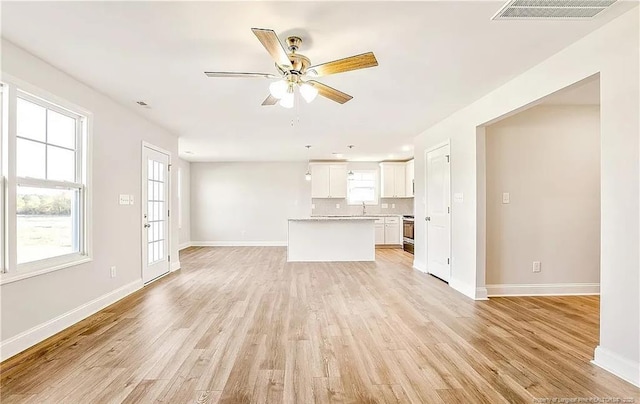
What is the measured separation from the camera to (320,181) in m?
9.05

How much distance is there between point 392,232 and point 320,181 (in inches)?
98.1

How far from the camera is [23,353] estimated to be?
2.55 m

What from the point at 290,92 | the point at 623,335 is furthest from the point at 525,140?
the point at 290,92

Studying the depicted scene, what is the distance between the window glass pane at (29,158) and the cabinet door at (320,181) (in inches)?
258

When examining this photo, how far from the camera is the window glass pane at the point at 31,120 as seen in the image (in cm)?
271

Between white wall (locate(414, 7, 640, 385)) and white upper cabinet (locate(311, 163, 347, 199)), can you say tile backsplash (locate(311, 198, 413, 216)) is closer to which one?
white upper cabinet (locate(311, 163, 347, 199))

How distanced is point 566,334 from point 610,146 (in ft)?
5.73

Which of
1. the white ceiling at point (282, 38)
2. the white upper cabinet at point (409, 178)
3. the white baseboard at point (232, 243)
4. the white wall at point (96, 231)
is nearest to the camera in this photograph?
the white ceiling at point (282, 38)

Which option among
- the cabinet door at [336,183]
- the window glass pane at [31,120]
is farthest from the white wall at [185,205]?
the window glass pane at [31,120]

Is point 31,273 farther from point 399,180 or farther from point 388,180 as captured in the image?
point 399,180

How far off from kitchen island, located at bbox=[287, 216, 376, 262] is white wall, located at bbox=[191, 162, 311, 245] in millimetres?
2591

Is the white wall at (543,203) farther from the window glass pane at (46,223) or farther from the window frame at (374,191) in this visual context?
the window frame at (374,191)

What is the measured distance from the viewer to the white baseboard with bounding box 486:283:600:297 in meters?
4.19

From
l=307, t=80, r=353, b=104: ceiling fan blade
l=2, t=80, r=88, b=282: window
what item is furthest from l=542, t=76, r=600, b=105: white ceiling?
l=2, t=80, r=88, b=282: window
